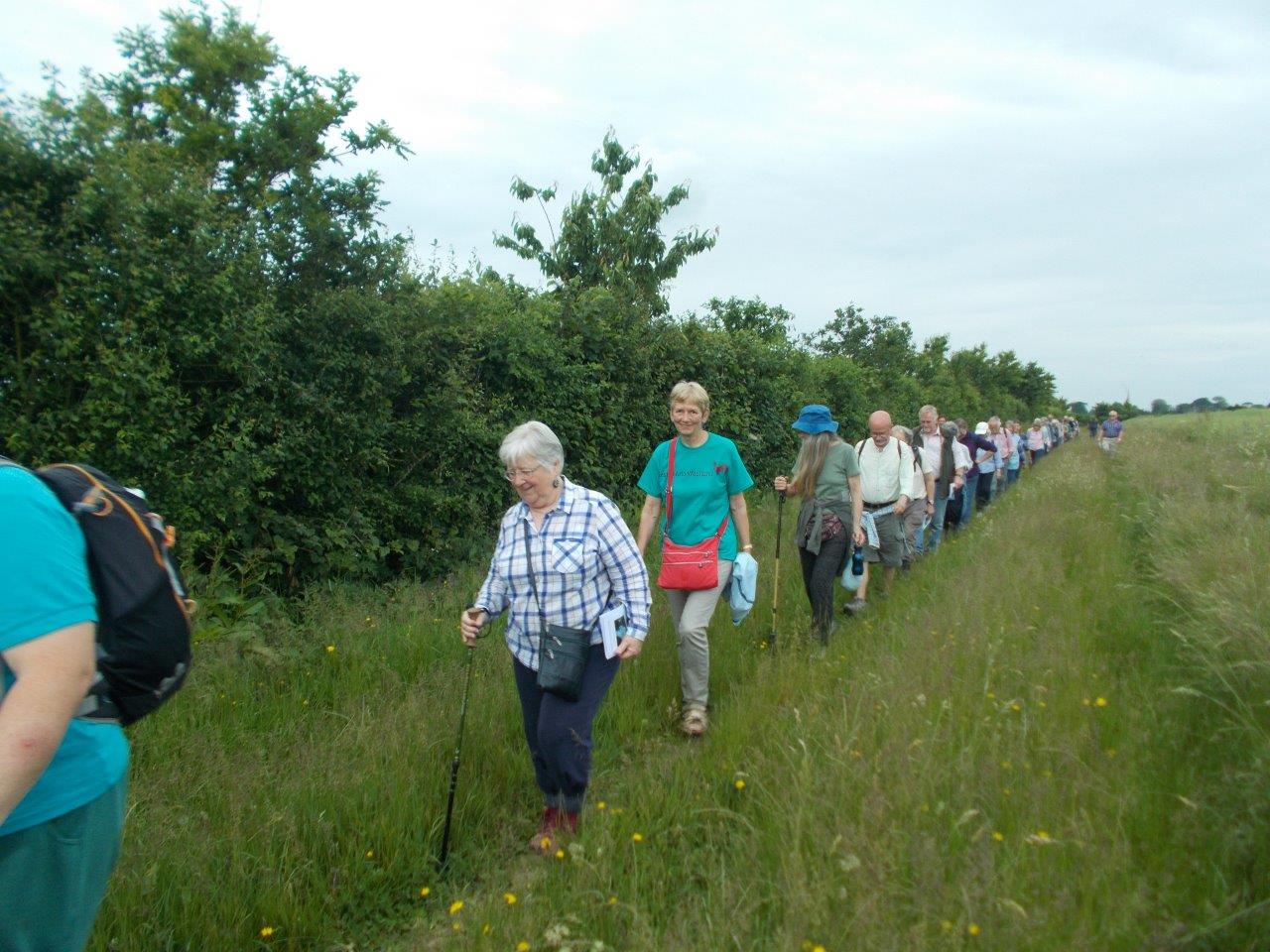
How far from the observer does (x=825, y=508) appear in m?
6.62

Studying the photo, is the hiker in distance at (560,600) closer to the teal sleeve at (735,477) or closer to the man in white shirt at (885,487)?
the teal sleeve at (735,477)

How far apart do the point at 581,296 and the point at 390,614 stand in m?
5.40

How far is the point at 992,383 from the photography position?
222ft

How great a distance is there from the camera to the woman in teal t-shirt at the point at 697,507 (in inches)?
204

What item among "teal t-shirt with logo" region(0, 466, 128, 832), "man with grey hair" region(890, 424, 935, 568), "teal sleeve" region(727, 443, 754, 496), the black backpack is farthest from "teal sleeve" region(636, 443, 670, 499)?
"man with grey hair" region(890, 424, 935, 568)

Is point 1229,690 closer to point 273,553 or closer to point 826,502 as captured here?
point 826,502

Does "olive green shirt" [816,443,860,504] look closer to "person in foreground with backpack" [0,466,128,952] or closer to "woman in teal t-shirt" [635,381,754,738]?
"woman in teal t-shirt" [635,381,754,738]

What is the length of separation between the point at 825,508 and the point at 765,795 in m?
3.33

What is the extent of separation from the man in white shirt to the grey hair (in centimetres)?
512

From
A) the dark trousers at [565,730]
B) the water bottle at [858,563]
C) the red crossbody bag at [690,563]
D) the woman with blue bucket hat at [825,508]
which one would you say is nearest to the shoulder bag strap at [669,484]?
the red crossbody bag at [690,563]

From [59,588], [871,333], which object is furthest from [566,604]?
[871,333]

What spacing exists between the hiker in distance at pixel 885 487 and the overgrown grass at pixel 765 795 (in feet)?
7.49

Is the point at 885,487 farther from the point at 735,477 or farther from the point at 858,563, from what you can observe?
the point at 735,477

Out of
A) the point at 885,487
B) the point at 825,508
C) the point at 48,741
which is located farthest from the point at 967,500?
the point at 48,741
